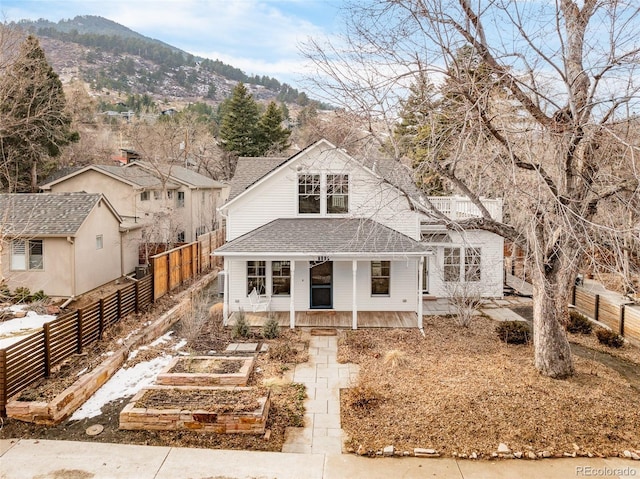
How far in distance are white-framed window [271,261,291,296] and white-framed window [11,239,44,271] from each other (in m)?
8.44

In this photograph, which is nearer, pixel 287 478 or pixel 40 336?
pixel 287 478

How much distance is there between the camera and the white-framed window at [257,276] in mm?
15039

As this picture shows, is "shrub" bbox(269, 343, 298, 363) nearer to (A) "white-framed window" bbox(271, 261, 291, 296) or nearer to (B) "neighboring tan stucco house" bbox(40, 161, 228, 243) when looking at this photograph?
(A) "white-framed window" bbox(271, 261, 291, 296)

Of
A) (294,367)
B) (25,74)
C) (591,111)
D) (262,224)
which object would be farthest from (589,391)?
(25,74)

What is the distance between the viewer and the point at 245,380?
350 inches

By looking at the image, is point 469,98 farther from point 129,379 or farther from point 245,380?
point 129,379

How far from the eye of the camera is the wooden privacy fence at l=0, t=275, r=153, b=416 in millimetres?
7957

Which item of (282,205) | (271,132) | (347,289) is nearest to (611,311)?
(347,289)

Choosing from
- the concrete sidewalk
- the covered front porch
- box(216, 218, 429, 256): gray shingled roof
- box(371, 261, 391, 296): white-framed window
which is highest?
box(216, 218, 429, 256): gray shingled roof

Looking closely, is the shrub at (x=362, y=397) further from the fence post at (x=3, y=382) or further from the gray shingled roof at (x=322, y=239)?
the fence post at (x=3, y=382)

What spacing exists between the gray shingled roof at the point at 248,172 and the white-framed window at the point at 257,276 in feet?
8.26

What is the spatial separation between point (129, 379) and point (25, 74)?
23.6 metres

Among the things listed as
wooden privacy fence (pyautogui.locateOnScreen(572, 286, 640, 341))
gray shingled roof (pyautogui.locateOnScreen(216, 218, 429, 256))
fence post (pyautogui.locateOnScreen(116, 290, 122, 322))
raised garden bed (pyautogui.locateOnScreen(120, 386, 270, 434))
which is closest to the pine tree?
gray shingled roof (pyautogui.locateOnScreen(216, 218, 429, 256))

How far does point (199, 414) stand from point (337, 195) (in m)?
9.57
